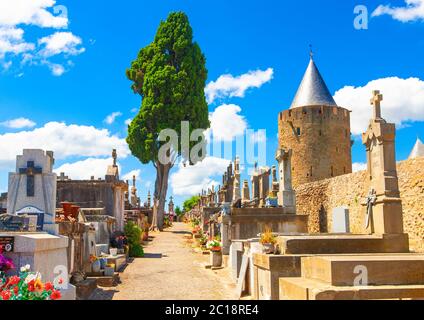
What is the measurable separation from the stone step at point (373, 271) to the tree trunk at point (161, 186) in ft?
89.5

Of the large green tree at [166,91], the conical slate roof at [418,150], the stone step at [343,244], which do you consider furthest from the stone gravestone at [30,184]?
the conical slate roof at [418,150]

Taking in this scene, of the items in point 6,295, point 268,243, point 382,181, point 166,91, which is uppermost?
point 166,91

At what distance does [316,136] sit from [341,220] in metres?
29.3

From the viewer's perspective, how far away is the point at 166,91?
31422 mm

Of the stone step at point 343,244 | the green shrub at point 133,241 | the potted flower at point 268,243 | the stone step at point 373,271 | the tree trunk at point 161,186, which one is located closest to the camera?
the stone step at point 373,271

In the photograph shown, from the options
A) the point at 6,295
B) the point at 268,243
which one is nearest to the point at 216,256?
the point at 268,243

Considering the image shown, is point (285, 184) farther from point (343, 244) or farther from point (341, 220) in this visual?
point (343, 244)

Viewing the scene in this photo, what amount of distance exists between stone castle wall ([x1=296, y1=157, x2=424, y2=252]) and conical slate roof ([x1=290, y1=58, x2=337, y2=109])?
48.9 ft

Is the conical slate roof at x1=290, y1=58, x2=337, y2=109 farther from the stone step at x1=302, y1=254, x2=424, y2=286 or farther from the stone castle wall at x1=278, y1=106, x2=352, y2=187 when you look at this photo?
the stone step at x1=302, y1=254, x2=424, y2=286

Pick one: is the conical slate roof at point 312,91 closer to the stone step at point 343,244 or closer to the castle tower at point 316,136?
the castle tower at point 316,136

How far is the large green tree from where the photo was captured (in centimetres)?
3117

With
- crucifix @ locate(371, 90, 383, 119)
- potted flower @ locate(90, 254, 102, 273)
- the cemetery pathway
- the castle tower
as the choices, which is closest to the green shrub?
the cemetery pathway

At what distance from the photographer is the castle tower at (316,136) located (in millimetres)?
40500

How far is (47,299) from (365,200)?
6.65m
